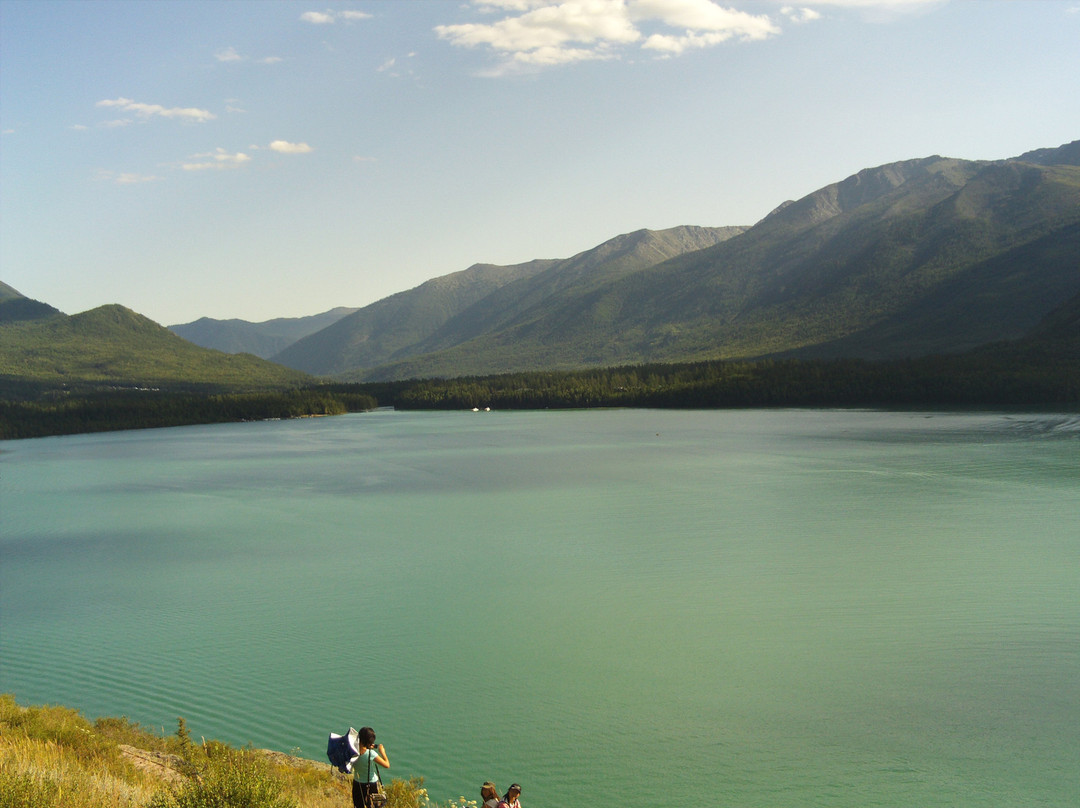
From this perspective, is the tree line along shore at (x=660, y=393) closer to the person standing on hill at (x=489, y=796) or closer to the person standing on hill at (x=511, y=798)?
Result: the person standing on hill at (x=511, y=798)

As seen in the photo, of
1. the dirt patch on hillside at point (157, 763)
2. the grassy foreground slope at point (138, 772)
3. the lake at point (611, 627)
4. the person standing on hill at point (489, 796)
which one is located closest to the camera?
the grassy foreground slope at point (138, 772)

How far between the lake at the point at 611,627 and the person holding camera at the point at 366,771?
137 inches

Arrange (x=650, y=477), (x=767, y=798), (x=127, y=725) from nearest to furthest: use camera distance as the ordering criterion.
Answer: (x=767, y=798), (x=127, y=725), (x=650, y=477)

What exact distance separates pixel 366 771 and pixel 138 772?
3857 millimetres

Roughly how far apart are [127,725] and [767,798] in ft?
35.9

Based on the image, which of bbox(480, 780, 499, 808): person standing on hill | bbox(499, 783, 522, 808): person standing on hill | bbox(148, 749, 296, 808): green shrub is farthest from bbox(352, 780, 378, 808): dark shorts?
bbox(499, 783, 522, 808): person standing on hill

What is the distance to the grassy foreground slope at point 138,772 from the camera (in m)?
→ 9.37

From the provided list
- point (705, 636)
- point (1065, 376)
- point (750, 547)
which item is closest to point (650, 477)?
point (750, 547)

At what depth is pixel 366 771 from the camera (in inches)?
413

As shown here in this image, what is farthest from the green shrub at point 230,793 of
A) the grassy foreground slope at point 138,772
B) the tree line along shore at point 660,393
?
the tree line along shore at point 660,393

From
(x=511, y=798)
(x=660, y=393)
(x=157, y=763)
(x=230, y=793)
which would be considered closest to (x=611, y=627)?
(x=157, y=763)

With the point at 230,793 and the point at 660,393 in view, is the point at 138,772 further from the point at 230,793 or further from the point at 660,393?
the point at 660,393

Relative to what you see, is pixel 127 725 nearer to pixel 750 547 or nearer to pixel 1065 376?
pixel 750 547

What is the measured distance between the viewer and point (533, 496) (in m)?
46.2
